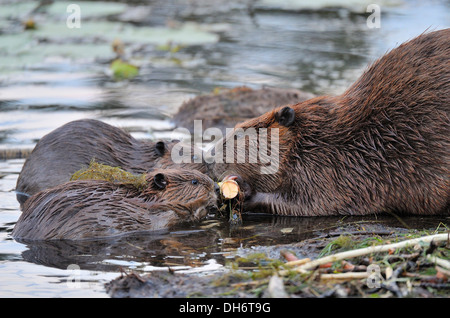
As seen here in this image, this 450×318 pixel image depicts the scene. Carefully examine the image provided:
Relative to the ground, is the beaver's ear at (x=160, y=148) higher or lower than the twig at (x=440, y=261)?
higher

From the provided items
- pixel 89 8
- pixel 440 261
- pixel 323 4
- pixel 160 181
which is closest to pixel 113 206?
pixel 160 181

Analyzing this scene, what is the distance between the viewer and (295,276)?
3863 mm

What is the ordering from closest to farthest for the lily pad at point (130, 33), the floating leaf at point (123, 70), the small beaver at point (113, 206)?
the small beaver at point (113, 206)
the floating leaf at point (123, 70)
the lily pad at point (130, 33)

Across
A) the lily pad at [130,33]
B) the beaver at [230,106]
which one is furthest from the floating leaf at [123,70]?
the beaver at [230,106]

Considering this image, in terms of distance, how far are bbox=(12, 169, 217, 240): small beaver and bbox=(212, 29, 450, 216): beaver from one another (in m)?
0.48

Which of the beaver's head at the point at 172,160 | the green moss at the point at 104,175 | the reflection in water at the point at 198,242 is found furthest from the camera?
the beaver's head at the point at 172,160

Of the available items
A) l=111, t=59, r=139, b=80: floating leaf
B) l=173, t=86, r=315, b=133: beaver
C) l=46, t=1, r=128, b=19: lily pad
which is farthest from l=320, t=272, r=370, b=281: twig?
l=46, t=1, r=128, b=19: lily pad

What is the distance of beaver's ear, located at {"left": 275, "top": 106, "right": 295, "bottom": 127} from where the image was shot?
5875 millimetres

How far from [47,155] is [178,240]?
70.0 inches

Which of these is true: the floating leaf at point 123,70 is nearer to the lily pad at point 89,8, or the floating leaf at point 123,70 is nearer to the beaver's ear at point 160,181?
the lily pad at point 89,8

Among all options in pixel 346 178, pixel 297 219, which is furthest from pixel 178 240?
A: pixel 346 178

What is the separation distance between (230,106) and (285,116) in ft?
10.5

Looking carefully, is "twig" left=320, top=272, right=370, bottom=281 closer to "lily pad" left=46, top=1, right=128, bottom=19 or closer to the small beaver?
the small beaver

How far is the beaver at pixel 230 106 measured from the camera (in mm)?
8836
